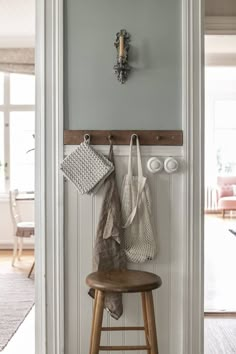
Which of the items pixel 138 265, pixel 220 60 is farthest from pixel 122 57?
pixel 220 60

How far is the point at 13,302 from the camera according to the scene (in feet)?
12.5

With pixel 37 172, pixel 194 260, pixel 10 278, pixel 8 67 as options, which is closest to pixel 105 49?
pixel 37 172

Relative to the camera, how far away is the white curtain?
587 centimetres

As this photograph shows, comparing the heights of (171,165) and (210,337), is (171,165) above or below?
above

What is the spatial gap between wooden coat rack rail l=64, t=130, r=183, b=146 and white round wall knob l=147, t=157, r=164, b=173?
90 mm

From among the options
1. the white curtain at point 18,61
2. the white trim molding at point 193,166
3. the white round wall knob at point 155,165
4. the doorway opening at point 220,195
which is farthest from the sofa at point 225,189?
the white round wall knob at point 155,165

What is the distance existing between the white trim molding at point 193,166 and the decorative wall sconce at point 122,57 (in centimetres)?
29

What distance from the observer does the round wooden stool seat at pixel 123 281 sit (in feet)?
6.33

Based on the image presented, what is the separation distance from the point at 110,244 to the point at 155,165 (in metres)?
0.46

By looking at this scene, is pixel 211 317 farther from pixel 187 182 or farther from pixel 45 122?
pixel 45 122

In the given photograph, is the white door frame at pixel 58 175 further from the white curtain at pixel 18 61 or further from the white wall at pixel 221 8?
the white curtain at pixel 18 61

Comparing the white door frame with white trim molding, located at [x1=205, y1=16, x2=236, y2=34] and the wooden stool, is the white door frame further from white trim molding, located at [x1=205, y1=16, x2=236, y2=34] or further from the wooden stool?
white trim molding, located at [x1=205, y1=16, x2=236, y2=34]

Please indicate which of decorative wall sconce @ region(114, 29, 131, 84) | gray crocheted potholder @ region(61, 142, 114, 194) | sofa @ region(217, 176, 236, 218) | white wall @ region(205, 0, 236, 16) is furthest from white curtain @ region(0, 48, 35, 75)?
sofa @ region(217, 176, 236, 218)

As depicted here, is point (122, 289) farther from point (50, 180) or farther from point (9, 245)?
point (9, 245)
